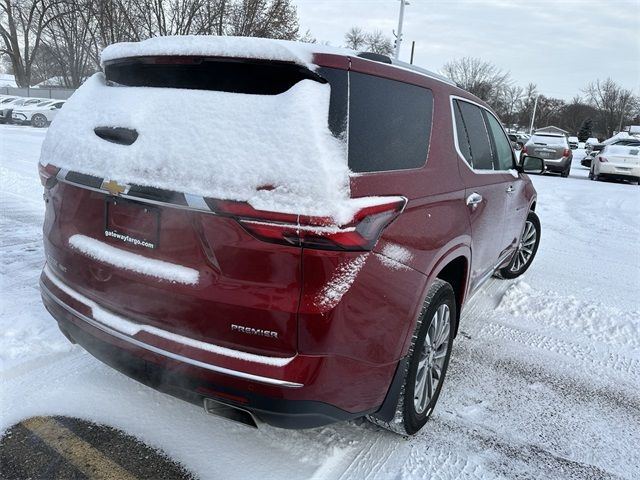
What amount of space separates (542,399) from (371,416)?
1.38m

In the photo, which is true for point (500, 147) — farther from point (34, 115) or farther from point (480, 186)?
point (34, 115)

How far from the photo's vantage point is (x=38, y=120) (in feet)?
85.5

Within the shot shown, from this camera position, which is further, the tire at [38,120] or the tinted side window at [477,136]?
the tire at [38,120]

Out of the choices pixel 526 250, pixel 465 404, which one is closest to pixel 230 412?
pixel 465 404

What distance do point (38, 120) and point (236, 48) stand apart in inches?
1123

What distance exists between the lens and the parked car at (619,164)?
15.8 meters

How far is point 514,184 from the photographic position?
4.15 m

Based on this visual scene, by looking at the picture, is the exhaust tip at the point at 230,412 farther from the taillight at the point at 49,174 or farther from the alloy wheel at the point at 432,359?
the taillight at the point at 49,174

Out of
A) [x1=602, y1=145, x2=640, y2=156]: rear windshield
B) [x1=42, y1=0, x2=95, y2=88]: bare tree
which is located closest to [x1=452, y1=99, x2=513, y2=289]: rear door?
[x1=602, y1=145, x2=640, y2=156]: rear windshield

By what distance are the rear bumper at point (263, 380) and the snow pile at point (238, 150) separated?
1.97 feet

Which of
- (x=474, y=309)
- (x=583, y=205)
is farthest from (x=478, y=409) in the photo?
(x=583, y=205)

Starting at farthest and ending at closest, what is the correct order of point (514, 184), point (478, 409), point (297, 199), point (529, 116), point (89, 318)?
point (529, 116), point (514, 184), point (478, 409), point (89, 318), point (297, 199)

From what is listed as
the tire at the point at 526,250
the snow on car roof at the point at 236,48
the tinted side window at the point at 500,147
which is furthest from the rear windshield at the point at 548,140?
the snow on car roof at the point at 236,48

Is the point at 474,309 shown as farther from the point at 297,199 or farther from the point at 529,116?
the point at 529,116
